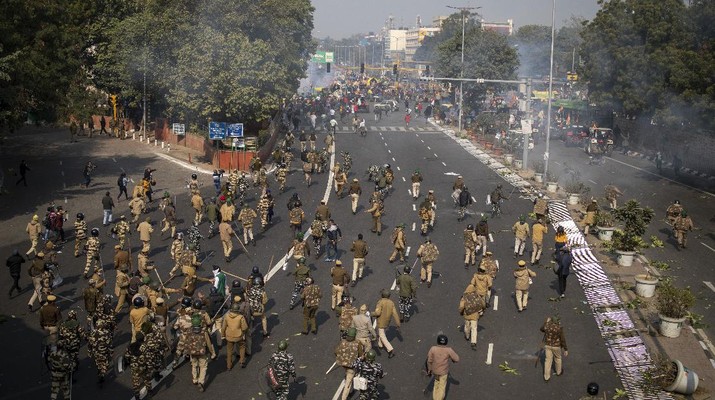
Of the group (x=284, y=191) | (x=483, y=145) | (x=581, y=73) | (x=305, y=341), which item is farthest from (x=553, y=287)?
(x=581, y=73)

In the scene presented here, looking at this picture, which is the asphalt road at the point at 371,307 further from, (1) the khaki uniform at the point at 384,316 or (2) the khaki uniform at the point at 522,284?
(1) the khaki uniform at the point at 384,316

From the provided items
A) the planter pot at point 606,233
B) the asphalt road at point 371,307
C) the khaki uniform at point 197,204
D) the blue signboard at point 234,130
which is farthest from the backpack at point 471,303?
the blue signboard at point 234,130

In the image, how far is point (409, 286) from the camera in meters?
A: 19.8

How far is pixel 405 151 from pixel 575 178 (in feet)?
58.5

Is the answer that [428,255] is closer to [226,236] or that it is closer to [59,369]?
[226,236]

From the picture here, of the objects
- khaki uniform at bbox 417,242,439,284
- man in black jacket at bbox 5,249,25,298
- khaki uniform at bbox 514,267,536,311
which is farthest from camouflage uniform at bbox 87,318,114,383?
khaki uniform at bbox 514,267,536,311

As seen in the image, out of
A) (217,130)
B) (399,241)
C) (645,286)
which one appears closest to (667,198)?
(645,286)

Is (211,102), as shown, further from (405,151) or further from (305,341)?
(305,341)

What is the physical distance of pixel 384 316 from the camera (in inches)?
704

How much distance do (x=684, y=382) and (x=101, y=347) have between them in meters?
12.2

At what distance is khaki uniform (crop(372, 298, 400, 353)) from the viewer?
17688mm

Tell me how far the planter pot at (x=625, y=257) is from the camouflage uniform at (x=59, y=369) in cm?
1870

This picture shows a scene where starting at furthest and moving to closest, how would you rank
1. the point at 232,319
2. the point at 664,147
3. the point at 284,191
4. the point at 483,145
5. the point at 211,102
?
the point at 483,145
the point at 664,147
the point at 211,102
the point at 284,191
the point at 232,319

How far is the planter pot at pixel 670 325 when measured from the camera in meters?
20.0
